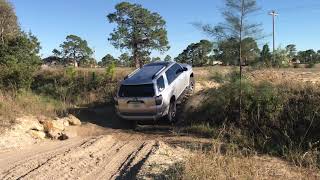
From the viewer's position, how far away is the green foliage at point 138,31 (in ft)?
159

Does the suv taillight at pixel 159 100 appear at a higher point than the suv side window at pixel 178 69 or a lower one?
lower

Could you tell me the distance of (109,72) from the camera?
2495 centimetres

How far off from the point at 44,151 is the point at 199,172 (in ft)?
21.3

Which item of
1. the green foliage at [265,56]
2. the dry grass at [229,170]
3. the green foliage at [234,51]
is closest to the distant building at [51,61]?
the green foliage at [265,56]

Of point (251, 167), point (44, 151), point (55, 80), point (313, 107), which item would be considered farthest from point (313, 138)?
point (55, 80)

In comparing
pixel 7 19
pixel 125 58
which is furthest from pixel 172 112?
pixel 125 58

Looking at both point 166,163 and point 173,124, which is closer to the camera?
point 166,163

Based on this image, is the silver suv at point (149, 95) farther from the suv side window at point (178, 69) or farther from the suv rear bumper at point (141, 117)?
the suv side window at point (178, 69)

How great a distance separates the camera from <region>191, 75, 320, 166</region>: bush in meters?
14.6

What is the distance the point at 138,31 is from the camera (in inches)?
1919

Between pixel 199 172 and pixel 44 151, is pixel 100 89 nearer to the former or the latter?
pixel 44 151

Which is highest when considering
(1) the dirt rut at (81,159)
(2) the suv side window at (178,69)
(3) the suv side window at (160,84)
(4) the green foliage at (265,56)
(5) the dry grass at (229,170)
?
(4) the green foliage at (265,56)

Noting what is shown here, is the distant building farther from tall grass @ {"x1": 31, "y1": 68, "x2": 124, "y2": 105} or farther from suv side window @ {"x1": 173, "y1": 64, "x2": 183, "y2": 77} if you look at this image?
suv side window @ {"x1": 173, "y1": 64, "x2": 183, "y2": 77}

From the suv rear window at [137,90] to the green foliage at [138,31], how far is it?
101ft
